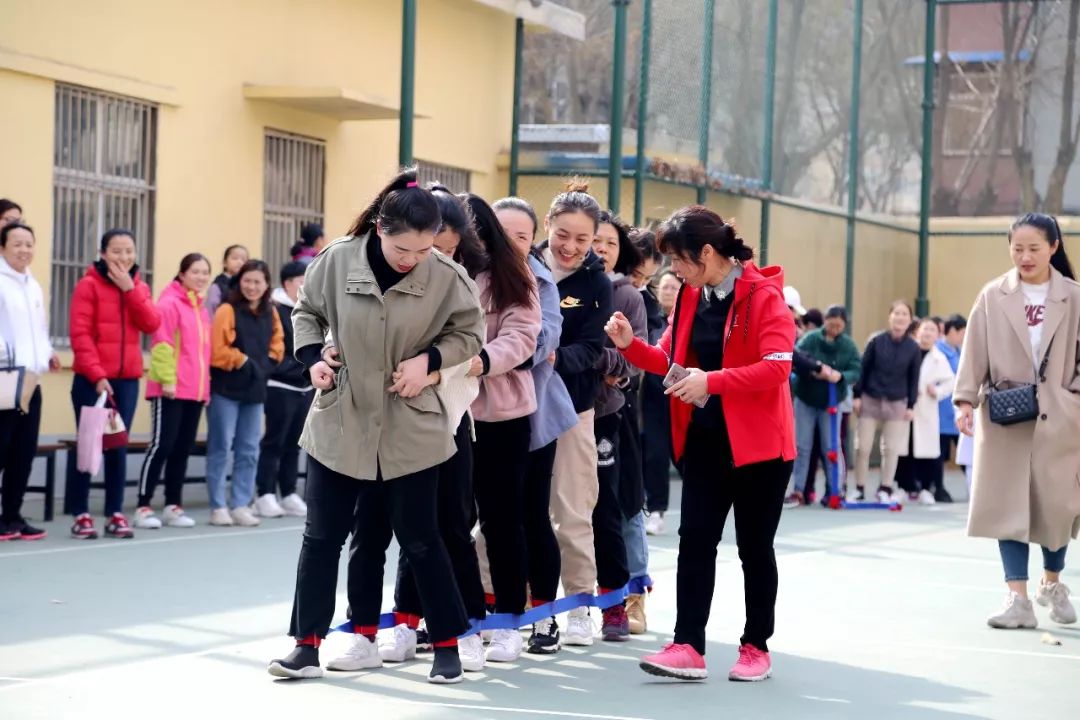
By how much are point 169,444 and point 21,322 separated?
1566 mm

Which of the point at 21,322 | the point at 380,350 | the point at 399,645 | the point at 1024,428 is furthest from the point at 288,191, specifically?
the point at 380,350

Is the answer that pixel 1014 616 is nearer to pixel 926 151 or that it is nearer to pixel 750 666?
pixel 750 666

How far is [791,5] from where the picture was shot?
19656 mm

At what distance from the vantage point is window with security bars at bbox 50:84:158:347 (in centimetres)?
1345

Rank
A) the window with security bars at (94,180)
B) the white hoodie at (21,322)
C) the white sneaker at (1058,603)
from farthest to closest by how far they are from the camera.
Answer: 1. the window with security bars at (94,180)
2. the white hoodie at (21,322)
3. the white sneaker at (1058,603)

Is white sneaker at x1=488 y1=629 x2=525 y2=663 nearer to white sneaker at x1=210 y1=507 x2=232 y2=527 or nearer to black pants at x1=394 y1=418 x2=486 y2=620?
black pants at x1=394 y1=418 x2=486 y2=620

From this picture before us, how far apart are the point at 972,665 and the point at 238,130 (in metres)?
9.94

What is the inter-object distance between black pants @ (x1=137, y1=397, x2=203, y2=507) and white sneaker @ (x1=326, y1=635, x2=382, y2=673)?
5.20 metres

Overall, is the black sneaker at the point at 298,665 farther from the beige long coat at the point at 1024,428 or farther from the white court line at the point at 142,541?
the white court line at the point at 142,541

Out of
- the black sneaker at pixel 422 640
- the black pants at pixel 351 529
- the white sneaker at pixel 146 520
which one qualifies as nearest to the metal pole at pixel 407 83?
the white sneaker at pixel 146 520

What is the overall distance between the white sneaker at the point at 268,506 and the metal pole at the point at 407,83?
2677 millimetres

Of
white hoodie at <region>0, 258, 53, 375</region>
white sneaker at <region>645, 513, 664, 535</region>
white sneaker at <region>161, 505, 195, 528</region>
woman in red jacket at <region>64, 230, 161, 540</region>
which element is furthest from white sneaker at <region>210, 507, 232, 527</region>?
white sneaker at <region>645, 513, 664, 535</region>

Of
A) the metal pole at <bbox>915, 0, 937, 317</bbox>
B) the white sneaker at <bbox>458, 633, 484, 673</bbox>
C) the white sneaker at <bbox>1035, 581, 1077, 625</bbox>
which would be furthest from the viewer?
the metal pole at <bbox>915, 0, 937, 317</bbox>

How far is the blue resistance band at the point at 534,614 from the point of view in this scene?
6621mm
